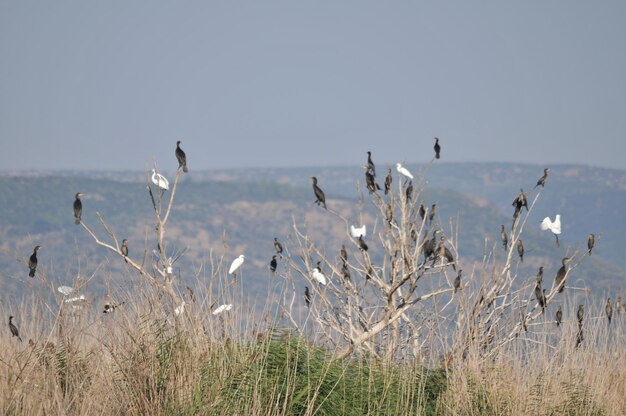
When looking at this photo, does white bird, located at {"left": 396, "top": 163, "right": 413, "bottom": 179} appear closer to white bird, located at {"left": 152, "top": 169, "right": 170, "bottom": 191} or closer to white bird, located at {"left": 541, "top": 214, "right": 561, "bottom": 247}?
white bird, located at {"left": 541, "top": 214, "right": 561, "bottom": 247}

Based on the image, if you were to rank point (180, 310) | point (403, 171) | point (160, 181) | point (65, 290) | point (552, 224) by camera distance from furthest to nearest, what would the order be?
1. point (403, 171)
2. point (552, 224)
3. point (65, 290)
4. point (160, 181)
5. point (180, 310)

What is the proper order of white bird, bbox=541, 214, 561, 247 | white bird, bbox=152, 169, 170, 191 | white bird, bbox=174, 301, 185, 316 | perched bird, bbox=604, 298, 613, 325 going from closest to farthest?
white bird, bbox=174, 301, 185, 316 → white bird, bbox=152, 169, 170, 191 → white bird, bbox=541, 214, 561, 247 → perched bird, bbox=604, 298, 613, 325

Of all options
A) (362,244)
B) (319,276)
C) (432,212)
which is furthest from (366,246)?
(432,212)

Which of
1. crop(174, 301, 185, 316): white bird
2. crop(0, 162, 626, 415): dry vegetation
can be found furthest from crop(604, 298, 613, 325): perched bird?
crop(174, 301, 185, 316): white bird

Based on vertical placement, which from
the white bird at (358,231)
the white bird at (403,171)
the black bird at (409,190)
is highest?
the white bird at (403,171)

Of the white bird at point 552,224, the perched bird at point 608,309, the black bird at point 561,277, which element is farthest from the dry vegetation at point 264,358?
the white bird at point 552,224

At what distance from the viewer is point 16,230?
187 m

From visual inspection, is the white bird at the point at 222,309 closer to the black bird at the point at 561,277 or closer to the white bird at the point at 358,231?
the white bird at the point at 358,231

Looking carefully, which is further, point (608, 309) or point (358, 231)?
point (608, 309)

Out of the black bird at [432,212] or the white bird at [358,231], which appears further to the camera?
the black bird at [432,212]

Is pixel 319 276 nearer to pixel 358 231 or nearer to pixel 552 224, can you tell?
pixel 358 231

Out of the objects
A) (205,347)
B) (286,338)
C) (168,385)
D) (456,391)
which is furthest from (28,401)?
(456,391)

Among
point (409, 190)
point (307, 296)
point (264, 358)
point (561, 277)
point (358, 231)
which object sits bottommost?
point (264, 358)

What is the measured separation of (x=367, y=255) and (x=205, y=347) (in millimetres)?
2771
